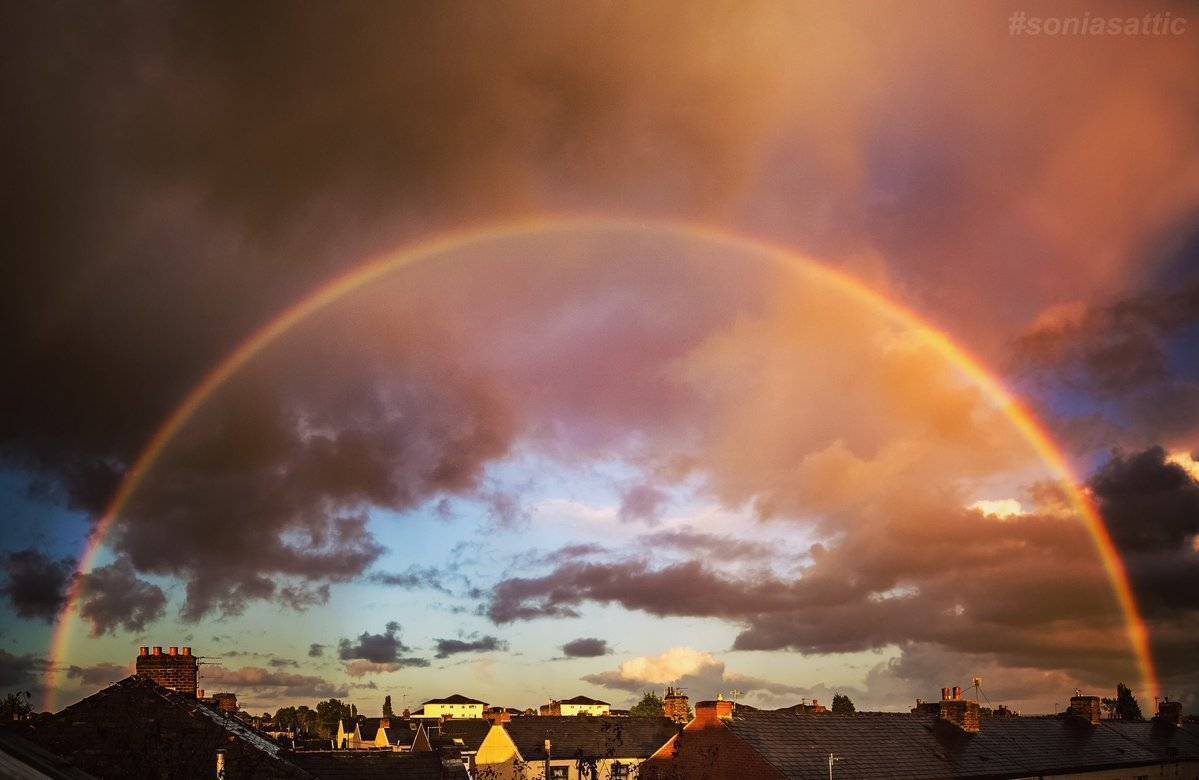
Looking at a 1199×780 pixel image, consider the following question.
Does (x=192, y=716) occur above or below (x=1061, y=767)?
above

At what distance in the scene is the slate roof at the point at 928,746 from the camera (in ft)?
147

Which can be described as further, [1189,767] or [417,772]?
[1189,767]

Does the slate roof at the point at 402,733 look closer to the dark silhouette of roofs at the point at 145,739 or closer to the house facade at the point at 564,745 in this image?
the house facade at the point at 564,745

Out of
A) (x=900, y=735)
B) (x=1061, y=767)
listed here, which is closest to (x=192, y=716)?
(x=900, y=735)

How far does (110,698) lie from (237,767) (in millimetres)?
4689

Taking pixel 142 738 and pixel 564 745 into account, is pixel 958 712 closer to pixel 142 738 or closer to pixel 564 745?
pixel 564 745

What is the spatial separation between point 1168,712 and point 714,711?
46.1 metres

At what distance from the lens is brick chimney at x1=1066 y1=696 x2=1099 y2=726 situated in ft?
215

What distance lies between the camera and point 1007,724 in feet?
196

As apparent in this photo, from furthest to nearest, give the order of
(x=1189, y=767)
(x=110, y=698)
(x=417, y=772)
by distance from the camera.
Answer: (x=1189, y=767), (x=417, y=772), (x=110, y=698)

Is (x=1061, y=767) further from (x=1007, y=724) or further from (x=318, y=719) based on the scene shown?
(x=318, y=719)

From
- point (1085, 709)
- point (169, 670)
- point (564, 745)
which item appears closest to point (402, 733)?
point (564, 745)

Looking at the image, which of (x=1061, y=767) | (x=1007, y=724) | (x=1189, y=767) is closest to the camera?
(x=1061, y=767)

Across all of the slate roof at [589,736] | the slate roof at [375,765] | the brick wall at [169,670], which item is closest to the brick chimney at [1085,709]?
the slate roof at [589,736]
